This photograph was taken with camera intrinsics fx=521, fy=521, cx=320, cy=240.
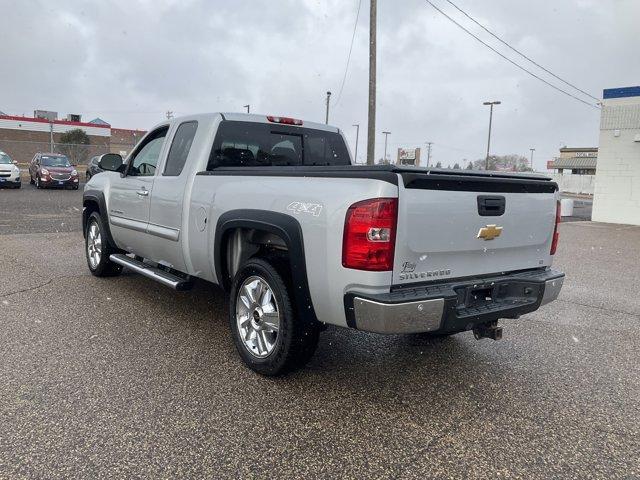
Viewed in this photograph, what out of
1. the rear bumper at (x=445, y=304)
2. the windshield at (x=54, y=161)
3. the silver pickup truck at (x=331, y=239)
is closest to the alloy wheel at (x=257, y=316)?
the silver pickup truck at (x=331, y=239)

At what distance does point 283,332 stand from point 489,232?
1.51m

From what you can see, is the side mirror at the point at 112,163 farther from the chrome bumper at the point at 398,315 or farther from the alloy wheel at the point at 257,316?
the chrome bumper at the point at 398,315

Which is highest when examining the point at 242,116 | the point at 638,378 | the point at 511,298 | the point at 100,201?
the point at 242,116

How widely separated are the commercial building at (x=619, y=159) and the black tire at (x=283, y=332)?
57.6 feet

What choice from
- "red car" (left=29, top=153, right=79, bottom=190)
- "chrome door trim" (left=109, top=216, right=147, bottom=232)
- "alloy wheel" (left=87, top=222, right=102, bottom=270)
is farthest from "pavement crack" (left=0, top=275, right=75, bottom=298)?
"red car" (left=29, top=153, right=79, bottom=190)

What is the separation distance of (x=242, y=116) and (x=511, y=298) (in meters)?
2.78

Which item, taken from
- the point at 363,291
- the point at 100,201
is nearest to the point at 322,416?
the point at 363,291

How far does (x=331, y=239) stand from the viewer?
3.06 m

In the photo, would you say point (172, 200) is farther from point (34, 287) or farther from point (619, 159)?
point (619, 159)

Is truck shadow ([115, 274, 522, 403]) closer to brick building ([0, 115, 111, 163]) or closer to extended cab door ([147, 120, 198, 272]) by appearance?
extended cab door ([147, 120, 198, 272])

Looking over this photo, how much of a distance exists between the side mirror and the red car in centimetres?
1896

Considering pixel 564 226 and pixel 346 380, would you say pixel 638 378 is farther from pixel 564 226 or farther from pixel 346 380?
pixel 564 226

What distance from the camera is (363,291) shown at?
297 cm

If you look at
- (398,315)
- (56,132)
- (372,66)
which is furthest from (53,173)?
(56,132)
